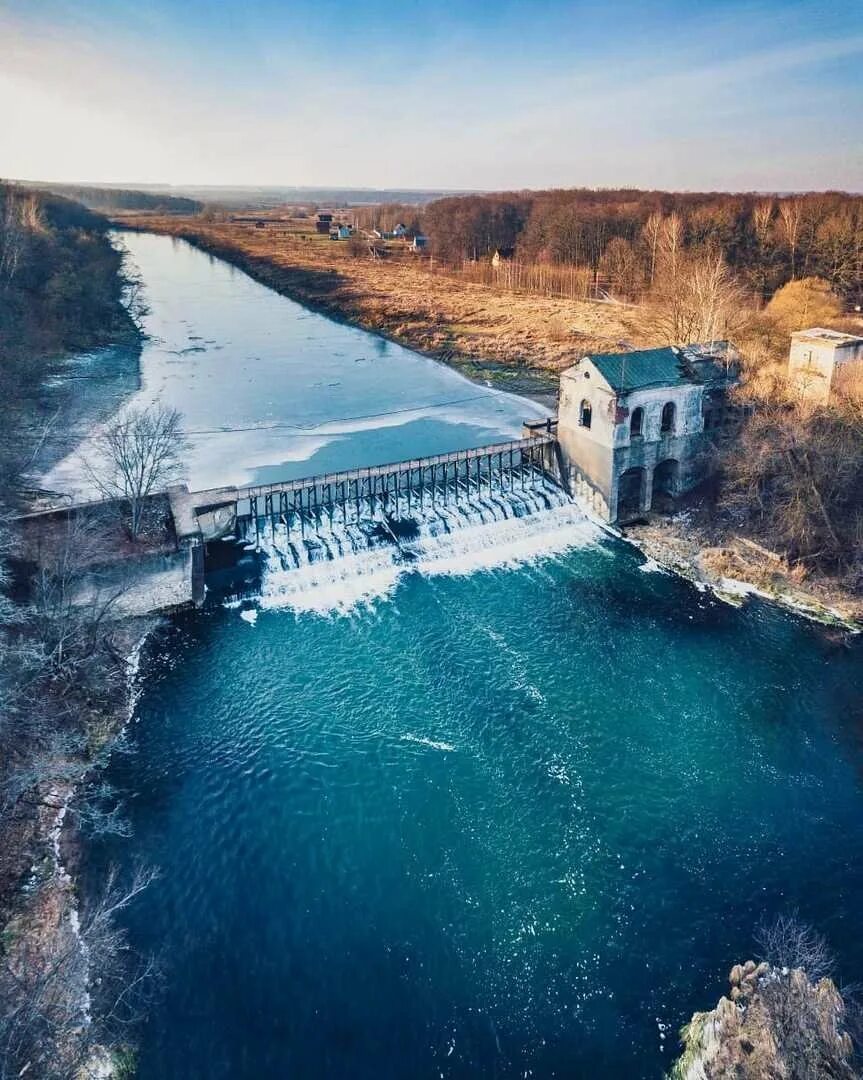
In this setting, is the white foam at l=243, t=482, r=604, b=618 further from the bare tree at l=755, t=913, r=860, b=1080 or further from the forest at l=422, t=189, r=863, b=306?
the forest at l=422, t=189, r=863, b=306

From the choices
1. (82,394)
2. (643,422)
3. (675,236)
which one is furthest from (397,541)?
(675,236)

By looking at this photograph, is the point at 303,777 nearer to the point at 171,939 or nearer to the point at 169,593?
the point at 171,939

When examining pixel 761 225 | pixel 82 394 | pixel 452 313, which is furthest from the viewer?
pixel 452 313

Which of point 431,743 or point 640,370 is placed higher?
point 640,370

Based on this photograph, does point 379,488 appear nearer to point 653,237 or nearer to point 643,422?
point 643,422

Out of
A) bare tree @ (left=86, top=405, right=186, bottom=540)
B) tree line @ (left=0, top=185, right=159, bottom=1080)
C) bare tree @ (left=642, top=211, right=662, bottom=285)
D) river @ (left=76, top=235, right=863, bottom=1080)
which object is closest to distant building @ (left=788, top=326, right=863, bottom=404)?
river @ (left=76, top=235, right=863, bottom=1080)

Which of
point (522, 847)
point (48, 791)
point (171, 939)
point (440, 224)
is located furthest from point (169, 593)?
point (440, 224)

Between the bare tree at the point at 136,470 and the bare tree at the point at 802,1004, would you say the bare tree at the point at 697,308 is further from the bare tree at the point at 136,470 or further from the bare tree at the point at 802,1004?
the bare tree at the point at 802,1004
